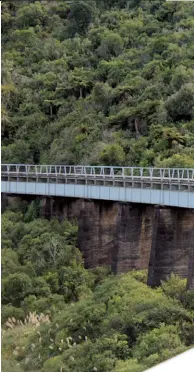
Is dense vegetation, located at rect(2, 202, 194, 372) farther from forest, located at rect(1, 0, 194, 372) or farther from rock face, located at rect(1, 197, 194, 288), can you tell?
rock face, located at rect(1, 197, 194, 288)

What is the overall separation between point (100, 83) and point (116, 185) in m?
20.3

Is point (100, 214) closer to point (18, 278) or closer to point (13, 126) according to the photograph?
point (18, 278)

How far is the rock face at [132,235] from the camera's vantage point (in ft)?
71.7

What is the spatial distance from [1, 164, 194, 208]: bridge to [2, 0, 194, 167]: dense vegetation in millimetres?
3301

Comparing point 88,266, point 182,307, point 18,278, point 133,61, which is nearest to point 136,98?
point 133,61

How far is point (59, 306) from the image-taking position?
22.5m

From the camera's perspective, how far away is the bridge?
22125mm

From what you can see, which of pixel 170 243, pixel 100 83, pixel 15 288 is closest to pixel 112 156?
pixel 100 83

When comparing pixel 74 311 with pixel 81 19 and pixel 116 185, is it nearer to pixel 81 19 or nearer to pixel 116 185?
pixel 116 185

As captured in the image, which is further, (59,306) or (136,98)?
(136,98)

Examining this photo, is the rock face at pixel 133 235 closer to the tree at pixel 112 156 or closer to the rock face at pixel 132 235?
the rock face at pixel 132 235

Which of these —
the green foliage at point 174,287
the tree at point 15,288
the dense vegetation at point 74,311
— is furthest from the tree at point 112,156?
the green foliage at point 174,287

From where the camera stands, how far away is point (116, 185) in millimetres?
25750

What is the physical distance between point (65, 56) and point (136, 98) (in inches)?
611
